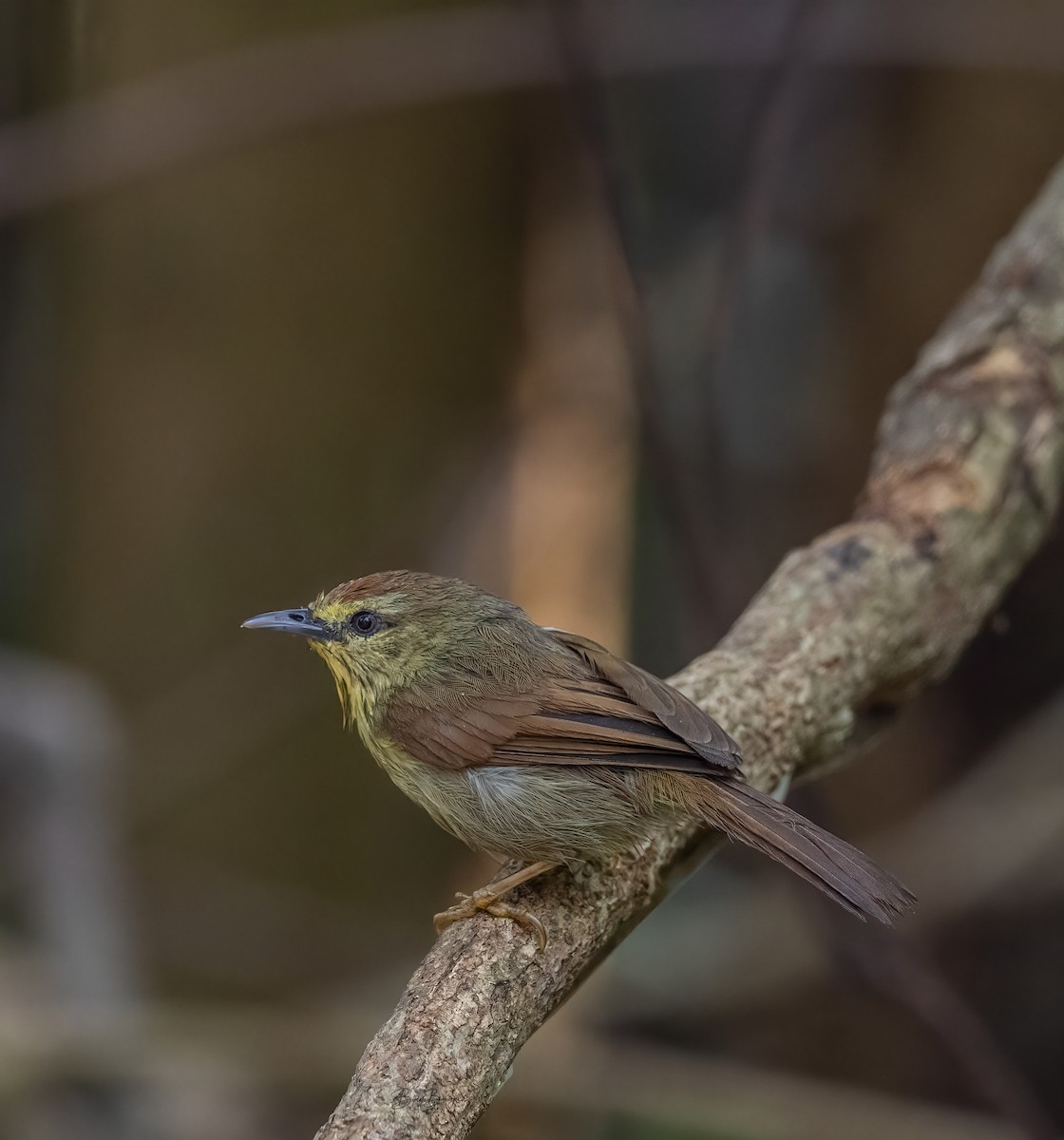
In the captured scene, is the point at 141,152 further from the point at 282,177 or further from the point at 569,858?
the point at 569,858

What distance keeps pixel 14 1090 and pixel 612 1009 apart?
8.54ft

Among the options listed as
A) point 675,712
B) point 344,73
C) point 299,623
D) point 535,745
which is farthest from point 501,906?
point 344,73

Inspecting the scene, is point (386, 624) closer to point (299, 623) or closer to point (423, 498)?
point (299, 623)

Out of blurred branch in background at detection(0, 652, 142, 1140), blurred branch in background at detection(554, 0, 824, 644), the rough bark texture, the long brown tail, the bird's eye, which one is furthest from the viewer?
blurred branch in background at detection(0, 652, 142, 1140)

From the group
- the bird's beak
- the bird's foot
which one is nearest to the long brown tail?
the bird's foot

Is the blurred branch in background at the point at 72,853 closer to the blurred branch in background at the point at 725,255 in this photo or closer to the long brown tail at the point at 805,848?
the blurred branch in background at the point at 725,255

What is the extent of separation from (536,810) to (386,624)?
2.38 ft

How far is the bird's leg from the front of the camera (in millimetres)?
2514

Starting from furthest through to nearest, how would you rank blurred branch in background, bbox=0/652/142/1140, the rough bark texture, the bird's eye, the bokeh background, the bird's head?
1. the bokeh background
2. blurred branch in background, bbox=0/652/142/1140
3. the bird's eye
4. the bird's head
5. the rough bark texture

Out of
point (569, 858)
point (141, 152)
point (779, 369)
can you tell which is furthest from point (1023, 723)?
point (141, 152)

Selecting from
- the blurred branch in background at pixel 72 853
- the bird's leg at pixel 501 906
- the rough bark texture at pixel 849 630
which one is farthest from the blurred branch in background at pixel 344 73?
the bird's leg at pixel 501 906

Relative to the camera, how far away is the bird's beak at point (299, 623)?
3.32 meters

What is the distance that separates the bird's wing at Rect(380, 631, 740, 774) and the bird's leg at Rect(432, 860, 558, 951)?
0.23 metres

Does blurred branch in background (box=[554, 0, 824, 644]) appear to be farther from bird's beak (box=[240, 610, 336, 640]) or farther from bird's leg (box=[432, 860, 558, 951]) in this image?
bird's leg (box=[432, 860, 558, 951])
